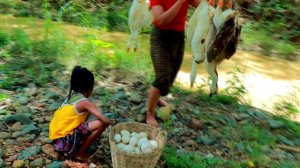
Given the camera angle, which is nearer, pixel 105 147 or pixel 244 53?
pixel 105 147

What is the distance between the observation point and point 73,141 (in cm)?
317

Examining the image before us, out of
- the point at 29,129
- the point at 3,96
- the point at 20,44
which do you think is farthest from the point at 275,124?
the point at 20,44

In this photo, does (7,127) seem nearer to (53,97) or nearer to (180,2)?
(53,97)

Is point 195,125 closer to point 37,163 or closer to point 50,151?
point 50,151

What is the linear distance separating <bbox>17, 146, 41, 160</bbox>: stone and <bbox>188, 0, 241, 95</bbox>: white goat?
1476 mm

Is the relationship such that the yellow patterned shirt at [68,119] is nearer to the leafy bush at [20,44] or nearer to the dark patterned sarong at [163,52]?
the dark patterned sarong at [163,52]

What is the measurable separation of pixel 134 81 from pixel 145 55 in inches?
46.5

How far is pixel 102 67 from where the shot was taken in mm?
5273

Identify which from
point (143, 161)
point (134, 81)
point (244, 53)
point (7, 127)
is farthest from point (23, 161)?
point (244, 53)

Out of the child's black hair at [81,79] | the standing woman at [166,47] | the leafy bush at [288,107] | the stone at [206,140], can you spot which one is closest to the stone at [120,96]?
the standing woman at [166,47]

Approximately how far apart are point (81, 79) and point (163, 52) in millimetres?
756

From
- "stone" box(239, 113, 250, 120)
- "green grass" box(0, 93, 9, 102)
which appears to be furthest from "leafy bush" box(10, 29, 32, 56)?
"stone" box(239, 113, 250, 120)

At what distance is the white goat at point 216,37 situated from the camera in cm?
236

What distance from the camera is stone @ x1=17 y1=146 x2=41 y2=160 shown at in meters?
3.12
